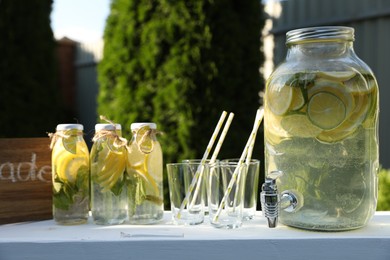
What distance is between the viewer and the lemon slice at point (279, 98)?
0.82 metres

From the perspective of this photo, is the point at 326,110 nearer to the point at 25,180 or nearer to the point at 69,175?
the point at 69,175

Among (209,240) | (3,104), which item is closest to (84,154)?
(209,240)

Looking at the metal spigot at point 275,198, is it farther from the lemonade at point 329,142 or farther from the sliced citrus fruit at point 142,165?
the sliced citrus fruit at point 142,165

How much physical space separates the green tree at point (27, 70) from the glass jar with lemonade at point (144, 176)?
249 cm

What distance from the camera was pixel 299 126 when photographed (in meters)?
0.80

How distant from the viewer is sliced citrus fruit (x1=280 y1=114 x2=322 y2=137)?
794 millimetres

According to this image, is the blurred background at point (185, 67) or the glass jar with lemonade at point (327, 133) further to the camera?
the blurred background at point (185, 67)

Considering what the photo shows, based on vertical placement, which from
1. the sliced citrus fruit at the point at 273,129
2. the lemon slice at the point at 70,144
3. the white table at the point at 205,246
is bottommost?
the white table at the point at 205,246

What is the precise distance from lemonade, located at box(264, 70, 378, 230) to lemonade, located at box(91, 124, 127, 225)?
0.31 metres

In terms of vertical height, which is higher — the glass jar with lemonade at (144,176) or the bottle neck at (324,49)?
the bottle neck at (324,49)

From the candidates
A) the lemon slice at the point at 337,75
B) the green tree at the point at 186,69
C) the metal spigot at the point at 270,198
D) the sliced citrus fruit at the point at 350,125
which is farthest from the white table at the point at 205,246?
the green tree at the point at 186,69

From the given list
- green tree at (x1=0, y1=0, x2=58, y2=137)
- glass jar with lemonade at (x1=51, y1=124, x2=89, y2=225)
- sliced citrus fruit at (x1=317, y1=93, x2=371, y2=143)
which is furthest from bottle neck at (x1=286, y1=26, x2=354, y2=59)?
green tree at (x1=0, y1=0, x2=58, y2=137)

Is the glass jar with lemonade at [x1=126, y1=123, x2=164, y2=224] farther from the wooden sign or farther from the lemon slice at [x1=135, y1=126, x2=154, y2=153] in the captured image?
the wooden sign

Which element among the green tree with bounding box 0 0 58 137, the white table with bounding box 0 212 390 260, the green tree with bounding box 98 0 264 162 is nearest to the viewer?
the white table with bounding box 0 212 390 260
